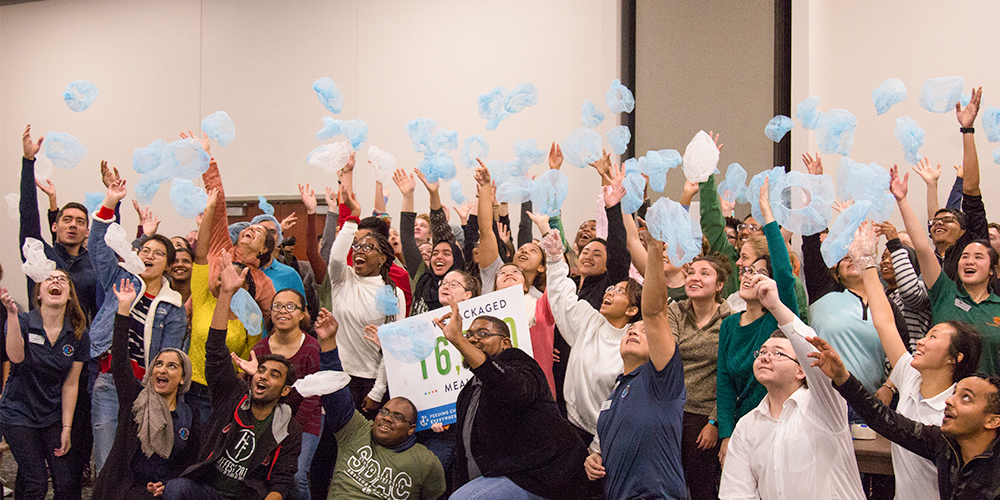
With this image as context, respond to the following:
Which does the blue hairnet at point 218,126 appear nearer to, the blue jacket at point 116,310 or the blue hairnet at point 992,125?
the blue jacket at point 116,310

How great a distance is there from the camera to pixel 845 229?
3.02m

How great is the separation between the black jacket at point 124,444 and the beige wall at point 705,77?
13.4 feet

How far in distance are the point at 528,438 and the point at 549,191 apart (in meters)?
1.38

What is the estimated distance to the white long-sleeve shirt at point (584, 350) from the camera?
11.0 feet

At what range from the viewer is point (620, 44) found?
6.96 meters

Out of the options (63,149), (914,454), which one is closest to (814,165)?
(914,454)

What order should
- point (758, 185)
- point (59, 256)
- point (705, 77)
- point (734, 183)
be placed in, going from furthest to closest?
point (705, 77), point (734, 183), point (59, 256), point (758, 185)

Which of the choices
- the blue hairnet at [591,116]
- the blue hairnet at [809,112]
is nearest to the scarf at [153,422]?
the blue hairnet at [591,116]

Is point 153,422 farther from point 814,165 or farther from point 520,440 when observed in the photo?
point 814,165

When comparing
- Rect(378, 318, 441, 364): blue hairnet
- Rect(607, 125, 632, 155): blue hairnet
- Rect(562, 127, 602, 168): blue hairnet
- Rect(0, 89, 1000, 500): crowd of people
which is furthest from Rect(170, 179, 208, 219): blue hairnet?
Rect(607, 125, 632, 155): blue hairnet

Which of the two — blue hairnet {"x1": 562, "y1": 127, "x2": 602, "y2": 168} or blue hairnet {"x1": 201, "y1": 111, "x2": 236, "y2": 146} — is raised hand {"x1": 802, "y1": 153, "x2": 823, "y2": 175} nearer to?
blue hairnet {"x1": 562, "y1": 127, "x2": 602, "y2": 168}

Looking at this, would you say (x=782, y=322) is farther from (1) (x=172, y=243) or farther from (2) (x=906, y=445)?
(1) (x=172, y=243)

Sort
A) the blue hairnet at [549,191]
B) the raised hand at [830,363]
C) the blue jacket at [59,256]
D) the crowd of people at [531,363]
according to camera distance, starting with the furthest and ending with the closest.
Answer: the blue jacket at [59,256] → the blue hairnet at [549,191] → the crowd of people at [531,363] → the raised hand at [830,363]

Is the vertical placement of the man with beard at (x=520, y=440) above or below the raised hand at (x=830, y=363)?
below
